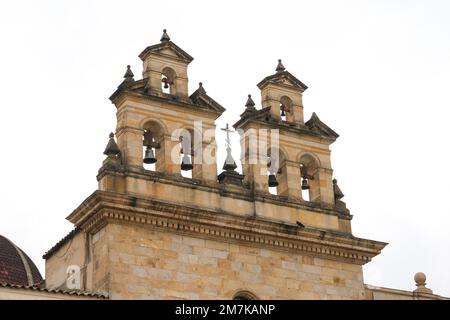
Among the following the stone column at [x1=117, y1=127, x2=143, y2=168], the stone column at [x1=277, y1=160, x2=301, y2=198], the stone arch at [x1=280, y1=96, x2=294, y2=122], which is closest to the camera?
the stone column at [x1=117, y1=127, x2=143, y2=168]

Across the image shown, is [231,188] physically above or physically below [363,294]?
above

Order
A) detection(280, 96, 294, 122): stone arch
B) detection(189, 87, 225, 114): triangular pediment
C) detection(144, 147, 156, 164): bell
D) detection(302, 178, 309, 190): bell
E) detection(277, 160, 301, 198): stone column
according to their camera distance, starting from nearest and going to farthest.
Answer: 1. detection(144, 147, 156, 164): bell
2. detection(189, 87, 225, 114): triangular pediment
3. detection(277, 160, 301, 198): stone column
4. detection(302, 178, 309, 190): bell
5. detection(280, 96, 294, 122): stone arch

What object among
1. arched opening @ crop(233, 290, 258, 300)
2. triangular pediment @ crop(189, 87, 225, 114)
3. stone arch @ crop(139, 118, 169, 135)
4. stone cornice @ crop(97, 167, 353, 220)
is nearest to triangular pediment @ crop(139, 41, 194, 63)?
triangular pediment @ crop(189, 87, 225, 114)

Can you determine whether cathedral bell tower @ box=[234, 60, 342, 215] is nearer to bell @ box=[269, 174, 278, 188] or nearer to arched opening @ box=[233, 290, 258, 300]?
bell @ box=[269, 174, 278, 188]

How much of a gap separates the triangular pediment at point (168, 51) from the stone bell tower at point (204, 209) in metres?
0.02

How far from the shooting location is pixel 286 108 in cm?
2933

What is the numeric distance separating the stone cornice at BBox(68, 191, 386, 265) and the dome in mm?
6268

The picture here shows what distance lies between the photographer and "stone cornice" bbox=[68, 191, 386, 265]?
25.2 metres

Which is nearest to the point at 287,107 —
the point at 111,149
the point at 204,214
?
the point at 204,214

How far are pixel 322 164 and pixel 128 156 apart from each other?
4.92 m

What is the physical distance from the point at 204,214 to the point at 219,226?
0.46 metres
